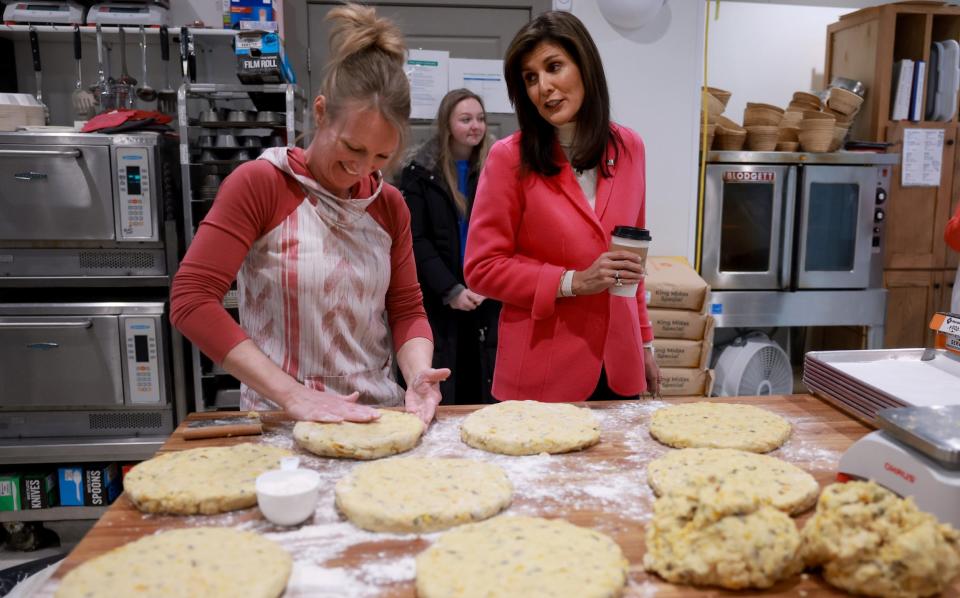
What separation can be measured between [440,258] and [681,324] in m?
1.33

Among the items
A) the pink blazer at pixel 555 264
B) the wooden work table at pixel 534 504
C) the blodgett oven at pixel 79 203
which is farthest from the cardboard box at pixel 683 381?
the blodgett oven at pixel 79 203

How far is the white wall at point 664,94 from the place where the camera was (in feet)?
12.9

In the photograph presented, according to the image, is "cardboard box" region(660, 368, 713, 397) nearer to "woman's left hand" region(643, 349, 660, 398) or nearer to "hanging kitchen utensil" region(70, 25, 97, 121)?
"woman's left hand" region(643, 349, 660, 398)

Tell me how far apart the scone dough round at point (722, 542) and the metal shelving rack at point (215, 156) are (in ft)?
8.43

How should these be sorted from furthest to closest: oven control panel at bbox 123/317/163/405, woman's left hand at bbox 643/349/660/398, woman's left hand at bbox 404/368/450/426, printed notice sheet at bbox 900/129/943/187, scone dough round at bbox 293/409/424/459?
printed notice sheet at bbox 900/129/943/187 → oven control panel at bbox 123/317/163/405 → woman's left hand at bbox 643/349/660/398 → woman's left hand at bbox 404/368/450/426 → scone dough round at bbox 293/409/424/459

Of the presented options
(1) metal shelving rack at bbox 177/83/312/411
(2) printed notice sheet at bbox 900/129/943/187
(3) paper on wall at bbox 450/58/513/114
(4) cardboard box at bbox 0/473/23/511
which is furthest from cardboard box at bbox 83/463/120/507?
(2) printed notice sheet at bbox 900/129/943/187

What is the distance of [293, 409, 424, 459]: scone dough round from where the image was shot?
1.46m

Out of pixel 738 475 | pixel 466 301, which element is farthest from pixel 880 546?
pixel 466 301

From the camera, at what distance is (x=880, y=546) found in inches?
39.2

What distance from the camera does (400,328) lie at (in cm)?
189

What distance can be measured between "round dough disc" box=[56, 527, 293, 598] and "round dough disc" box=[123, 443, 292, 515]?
11 centimetres

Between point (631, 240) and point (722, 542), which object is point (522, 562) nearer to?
point (722, 542)

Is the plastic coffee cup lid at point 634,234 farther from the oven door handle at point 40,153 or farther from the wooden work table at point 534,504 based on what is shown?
the oven door handle at point 40,153

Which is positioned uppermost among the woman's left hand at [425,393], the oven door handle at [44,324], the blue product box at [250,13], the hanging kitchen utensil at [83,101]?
the blue product box at [250,13]
